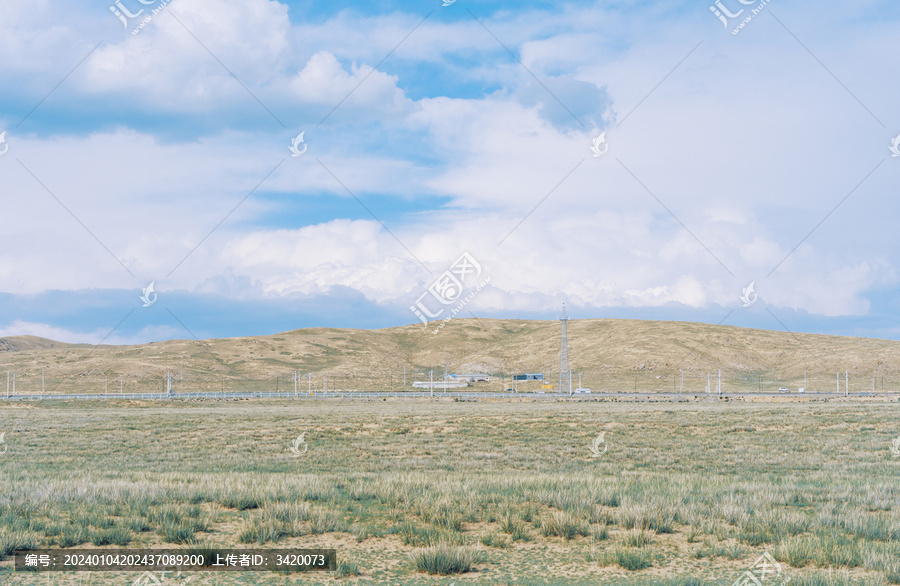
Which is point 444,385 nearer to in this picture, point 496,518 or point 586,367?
point 586,367

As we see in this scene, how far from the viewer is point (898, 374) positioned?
157500 millimetres

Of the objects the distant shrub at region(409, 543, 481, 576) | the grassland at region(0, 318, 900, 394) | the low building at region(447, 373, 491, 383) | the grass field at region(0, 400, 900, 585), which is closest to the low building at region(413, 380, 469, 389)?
the grassland at region(0, 318, 900, 394)

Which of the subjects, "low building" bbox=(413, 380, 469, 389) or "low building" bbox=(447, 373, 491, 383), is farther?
"low building" bbox=(447, 373, 491, 383)

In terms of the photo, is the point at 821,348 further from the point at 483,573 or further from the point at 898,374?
the point at 483,573

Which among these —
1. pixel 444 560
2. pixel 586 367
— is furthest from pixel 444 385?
pixel 444 560

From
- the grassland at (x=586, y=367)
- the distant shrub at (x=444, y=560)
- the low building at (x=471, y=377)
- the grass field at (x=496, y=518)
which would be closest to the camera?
the distant shrub at (x=444, y=560)

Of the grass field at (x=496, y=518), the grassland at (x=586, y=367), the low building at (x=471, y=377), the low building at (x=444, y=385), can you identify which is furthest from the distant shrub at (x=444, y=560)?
the low building at (x=471, y=377)

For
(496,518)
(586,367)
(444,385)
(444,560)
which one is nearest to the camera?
(444,560)

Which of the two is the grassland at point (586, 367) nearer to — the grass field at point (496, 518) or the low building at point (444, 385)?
the low building at point (444, 385)

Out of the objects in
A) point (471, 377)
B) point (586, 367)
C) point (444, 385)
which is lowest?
point (444, 385)

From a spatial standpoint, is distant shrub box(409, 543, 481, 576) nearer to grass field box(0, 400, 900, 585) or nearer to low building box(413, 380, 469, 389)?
grass field box(0, 400, 900, 585)

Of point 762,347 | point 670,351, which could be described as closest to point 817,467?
point 670,351

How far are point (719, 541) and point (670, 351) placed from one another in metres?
174

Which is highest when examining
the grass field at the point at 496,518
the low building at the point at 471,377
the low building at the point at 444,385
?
the grass field at the point at 496,518
